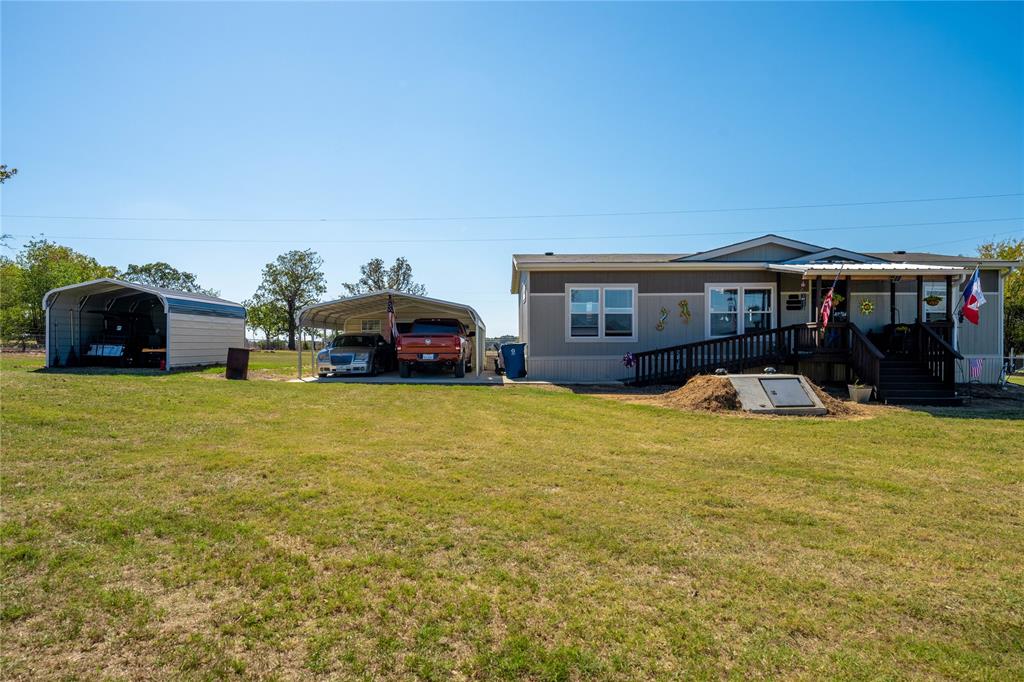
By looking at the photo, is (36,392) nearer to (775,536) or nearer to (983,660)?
(775,536)

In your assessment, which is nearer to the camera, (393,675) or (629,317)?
(393,675)

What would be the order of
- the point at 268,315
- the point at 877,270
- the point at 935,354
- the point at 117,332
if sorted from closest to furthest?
the point at 935,354 → the point at 877,270 → the point at 117,332 → the point at 268,315

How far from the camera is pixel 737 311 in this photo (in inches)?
648

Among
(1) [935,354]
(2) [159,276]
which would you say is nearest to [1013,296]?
Result: (1) [935,354]

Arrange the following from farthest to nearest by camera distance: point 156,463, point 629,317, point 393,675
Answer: point 629,317, point 156,463, point 393,675

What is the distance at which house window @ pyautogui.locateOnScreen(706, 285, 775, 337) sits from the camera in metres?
16.4

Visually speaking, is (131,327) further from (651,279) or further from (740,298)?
(740,298)

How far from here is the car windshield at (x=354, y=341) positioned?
17.2 metres

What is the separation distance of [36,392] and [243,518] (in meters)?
7.87

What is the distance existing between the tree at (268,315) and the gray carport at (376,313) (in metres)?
31.2

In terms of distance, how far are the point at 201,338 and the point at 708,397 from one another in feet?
57.8

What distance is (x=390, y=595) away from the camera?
290 cm

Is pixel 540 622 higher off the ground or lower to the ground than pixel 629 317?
lower

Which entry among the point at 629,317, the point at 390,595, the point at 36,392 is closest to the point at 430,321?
the point at 629,317
